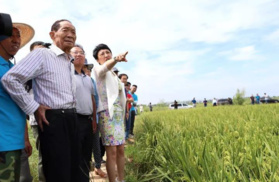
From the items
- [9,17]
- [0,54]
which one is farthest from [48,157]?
[9,17]

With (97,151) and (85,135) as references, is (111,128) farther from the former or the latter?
(97,151)

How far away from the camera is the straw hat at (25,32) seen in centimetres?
195

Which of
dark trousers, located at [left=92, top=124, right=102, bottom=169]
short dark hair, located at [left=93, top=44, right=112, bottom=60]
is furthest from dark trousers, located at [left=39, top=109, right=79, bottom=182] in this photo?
dark trousers, located at [left=92, top=124, right=102, bottom=169]

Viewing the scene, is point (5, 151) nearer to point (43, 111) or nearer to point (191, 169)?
point (43, 111)

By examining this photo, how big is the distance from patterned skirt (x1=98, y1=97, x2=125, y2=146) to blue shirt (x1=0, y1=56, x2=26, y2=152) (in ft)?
3.60

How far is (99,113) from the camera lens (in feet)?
8.56

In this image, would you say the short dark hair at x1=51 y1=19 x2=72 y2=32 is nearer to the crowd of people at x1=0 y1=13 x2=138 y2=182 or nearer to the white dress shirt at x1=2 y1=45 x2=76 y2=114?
the crowd of people at x1=0 y1=13 x2=138 y2=182

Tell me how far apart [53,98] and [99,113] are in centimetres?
93

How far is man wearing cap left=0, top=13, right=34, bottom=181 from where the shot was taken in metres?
1.32

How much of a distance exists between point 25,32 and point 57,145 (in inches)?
39.9

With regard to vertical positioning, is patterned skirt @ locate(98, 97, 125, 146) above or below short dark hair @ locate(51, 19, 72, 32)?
below

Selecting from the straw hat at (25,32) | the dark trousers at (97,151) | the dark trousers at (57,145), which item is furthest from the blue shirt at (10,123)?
the dark trousers at (97,151)

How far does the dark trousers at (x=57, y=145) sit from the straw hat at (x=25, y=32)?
786mm

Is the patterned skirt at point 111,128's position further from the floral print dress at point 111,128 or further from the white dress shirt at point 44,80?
the white dress shirt at point 44,80
